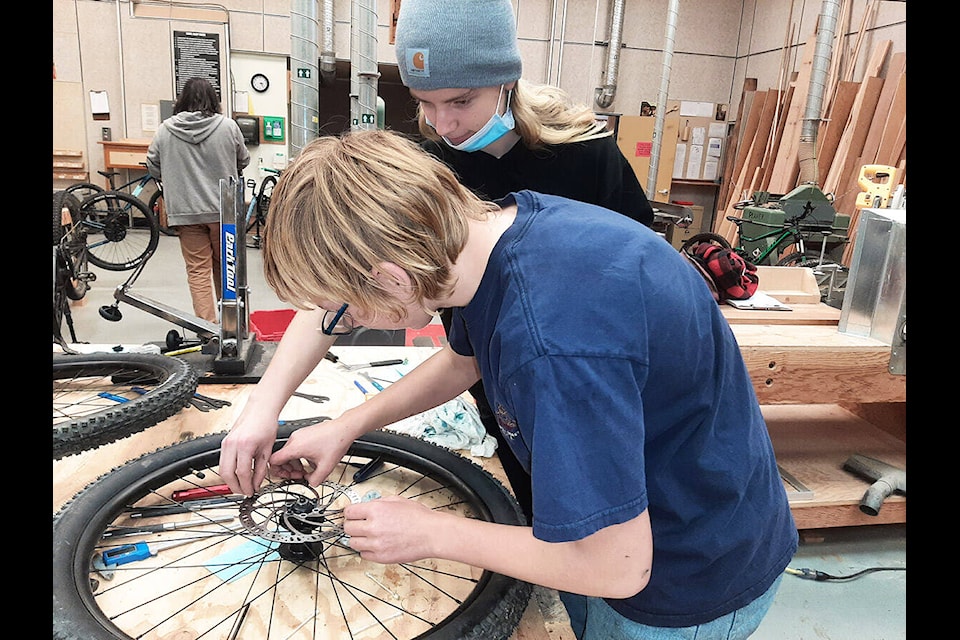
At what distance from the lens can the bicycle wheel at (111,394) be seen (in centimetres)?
108

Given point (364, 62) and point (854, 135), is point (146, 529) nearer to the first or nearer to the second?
point (364, 62)

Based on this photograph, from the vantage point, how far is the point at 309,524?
0.92 metres

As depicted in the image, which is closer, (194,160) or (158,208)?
(194,160)

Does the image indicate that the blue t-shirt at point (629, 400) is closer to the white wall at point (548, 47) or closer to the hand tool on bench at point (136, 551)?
the hand tool on bench at point (136, 551)

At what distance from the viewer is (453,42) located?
105cm

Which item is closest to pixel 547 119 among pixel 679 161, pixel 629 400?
pixel 629 400

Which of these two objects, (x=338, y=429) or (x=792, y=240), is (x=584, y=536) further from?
(x=792, y=240)

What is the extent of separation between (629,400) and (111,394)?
129 cm

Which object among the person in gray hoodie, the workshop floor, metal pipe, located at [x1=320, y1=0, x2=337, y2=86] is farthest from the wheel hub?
the workshop floor

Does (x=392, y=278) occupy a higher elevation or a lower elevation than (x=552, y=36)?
lower

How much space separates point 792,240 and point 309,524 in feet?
14.9

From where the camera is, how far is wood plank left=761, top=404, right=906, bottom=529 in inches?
73.7
